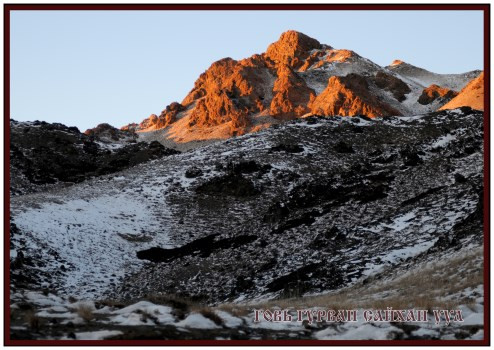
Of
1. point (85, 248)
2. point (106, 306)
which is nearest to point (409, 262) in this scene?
point (106, 306)

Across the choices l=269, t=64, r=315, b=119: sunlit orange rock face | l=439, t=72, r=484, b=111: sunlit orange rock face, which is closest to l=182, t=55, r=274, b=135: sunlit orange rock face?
l=269, t=64, r=315, b=119: sunlit orange rock face

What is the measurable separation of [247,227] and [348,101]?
76319mm

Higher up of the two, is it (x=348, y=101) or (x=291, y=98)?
(x=291, y=98)

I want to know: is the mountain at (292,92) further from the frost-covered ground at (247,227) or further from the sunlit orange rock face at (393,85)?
the frost-covered ground at (247,227)

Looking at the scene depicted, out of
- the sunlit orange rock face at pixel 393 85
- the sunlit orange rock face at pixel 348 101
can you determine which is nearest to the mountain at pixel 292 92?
the sunlit orange rock face at pixel 348 101

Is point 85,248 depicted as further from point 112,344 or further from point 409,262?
point 112,344

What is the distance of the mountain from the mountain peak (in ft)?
0.89

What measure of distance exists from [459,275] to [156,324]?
10433 millimetres

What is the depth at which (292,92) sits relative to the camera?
124562mm

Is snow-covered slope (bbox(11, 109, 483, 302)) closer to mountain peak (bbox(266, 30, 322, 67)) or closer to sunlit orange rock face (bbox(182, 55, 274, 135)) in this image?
sunlit orange rock face (bbox(182, 55, 274, 135))

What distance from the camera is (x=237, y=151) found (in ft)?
188

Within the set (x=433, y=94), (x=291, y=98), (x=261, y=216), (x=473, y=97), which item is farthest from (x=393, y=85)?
(x=261, y=216)

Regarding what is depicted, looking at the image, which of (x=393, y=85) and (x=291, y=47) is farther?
(x=291, y=47)

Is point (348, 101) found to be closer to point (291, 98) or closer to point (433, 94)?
point (291, 98)
